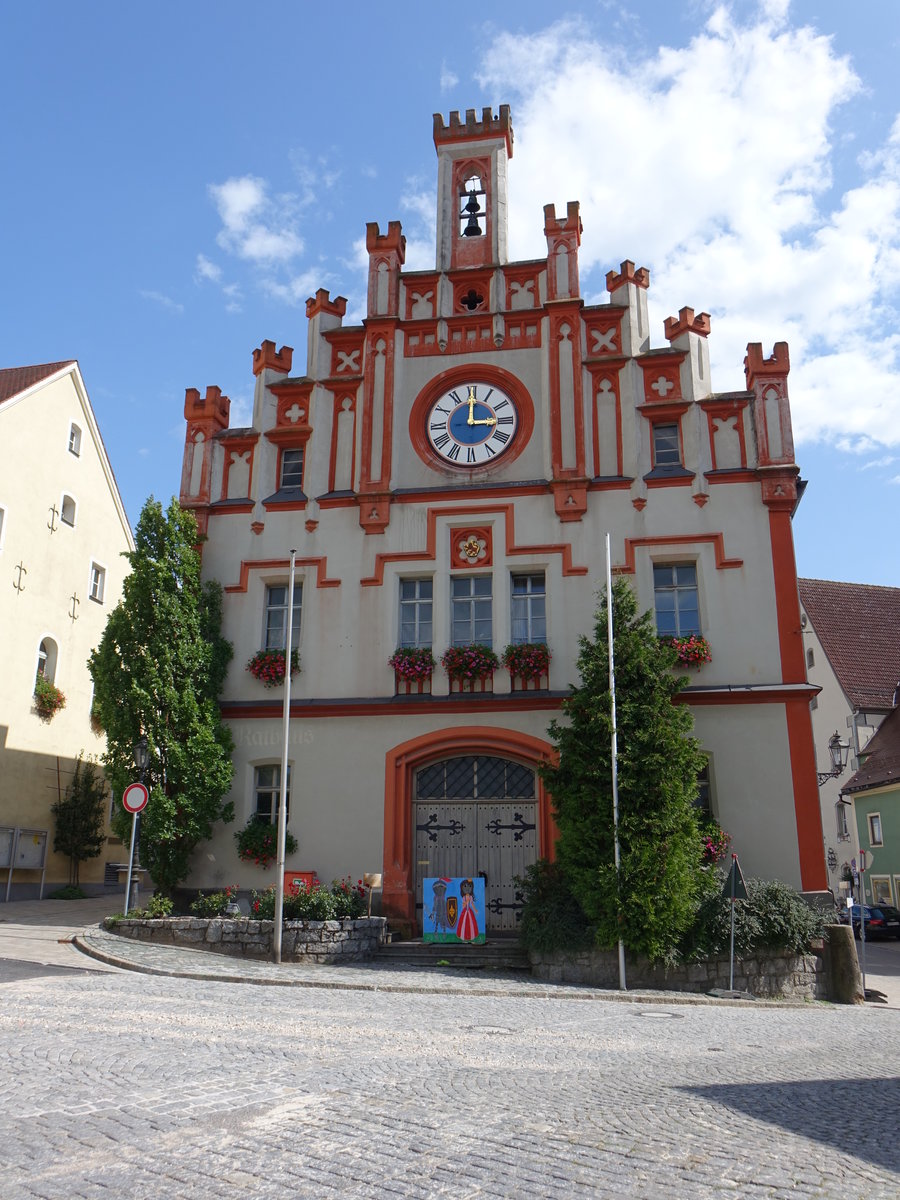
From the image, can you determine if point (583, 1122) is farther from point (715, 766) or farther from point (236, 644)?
point (236, 644)

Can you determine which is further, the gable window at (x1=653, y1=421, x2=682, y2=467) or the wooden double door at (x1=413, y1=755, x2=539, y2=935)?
the gable window at (x1=653, y1=421, x2=682, y2=467)

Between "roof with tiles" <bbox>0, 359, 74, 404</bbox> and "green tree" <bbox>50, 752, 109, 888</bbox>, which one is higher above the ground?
"roof with tiles" <bbox>0, 359, 74, 404</bbox>

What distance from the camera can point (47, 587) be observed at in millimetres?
28047

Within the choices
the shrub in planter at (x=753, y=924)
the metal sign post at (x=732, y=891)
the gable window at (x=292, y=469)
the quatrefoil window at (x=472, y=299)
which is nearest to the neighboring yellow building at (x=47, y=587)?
the gable window at (x=292, y=469)

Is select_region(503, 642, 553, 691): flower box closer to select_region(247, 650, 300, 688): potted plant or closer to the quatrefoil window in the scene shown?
select_region(247, 650, 300, 688): potted plant

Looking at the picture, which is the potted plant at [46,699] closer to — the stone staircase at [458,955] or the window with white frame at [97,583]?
the window with white frame at [97,583]

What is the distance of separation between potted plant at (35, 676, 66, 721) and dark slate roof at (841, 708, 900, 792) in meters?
27.8

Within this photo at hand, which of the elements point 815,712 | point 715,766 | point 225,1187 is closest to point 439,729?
point 715,766

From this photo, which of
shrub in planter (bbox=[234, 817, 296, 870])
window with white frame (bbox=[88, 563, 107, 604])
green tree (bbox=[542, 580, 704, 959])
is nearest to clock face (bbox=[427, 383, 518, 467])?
green tree (bbox=[542, 580, 704, 959])

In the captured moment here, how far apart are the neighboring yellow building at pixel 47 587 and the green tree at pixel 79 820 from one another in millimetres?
259

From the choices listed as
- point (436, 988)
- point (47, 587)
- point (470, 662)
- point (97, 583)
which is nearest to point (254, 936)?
point (436, 988)

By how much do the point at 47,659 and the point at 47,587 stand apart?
6.63ft

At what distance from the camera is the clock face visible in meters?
20.9

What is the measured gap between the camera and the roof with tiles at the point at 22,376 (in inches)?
1093
